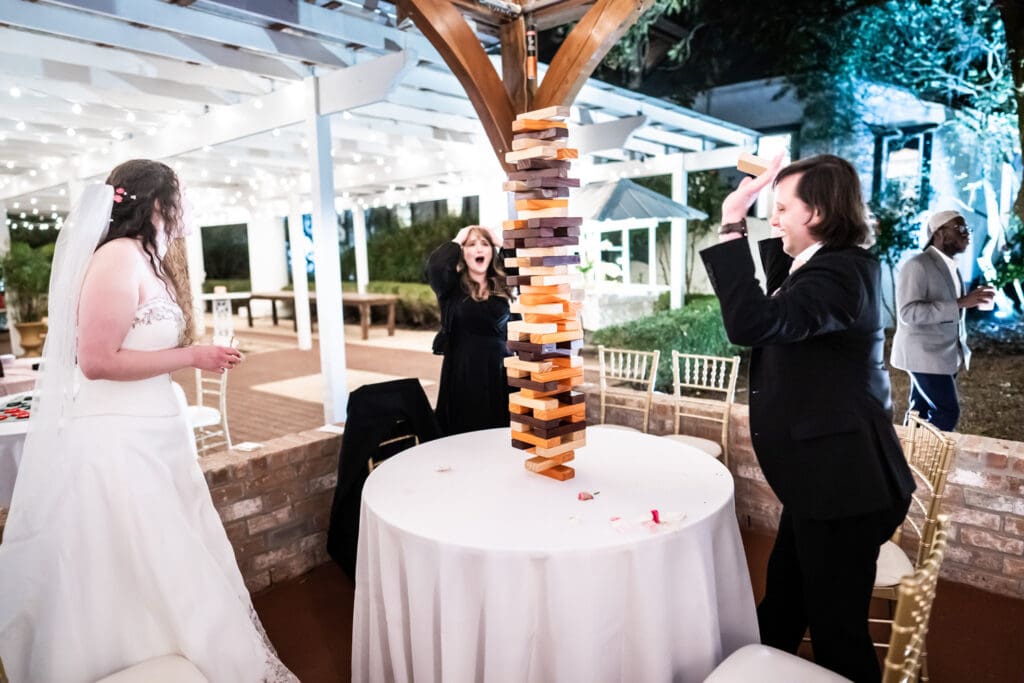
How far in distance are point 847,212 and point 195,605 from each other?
198cm

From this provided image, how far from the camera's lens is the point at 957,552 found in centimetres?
275

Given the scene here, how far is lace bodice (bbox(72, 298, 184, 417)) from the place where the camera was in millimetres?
1794

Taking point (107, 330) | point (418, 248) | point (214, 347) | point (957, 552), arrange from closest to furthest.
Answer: point (107, 330), point (214, 347), point (957, 552), point (418, 248)

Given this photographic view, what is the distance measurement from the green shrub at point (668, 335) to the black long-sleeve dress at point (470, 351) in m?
3.31

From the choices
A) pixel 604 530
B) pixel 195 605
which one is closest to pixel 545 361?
pixel 604 530

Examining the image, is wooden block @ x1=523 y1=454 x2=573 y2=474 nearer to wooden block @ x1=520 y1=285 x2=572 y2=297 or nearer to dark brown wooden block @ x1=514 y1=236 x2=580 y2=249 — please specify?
wooden block @ x1=520 y1=285 x2=572 y2=297

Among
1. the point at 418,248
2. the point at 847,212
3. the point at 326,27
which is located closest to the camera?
the point at 847,212

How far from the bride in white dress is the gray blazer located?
3438 mm

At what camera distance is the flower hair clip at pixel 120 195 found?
1.84m

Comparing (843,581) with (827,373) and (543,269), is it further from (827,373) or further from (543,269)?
(543,269)

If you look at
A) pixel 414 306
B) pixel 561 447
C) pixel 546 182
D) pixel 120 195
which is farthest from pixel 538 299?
pixel 414 306

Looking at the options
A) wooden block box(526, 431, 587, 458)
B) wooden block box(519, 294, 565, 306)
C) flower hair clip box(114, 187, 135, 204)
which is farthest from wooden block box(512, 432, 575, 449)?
flower hair clip box(114, 187, 135, 204)

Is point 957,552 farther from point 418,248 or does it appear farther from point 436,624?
point 418,248

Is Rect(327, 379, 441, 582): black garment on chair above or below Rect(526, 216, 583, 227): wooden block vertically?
below
